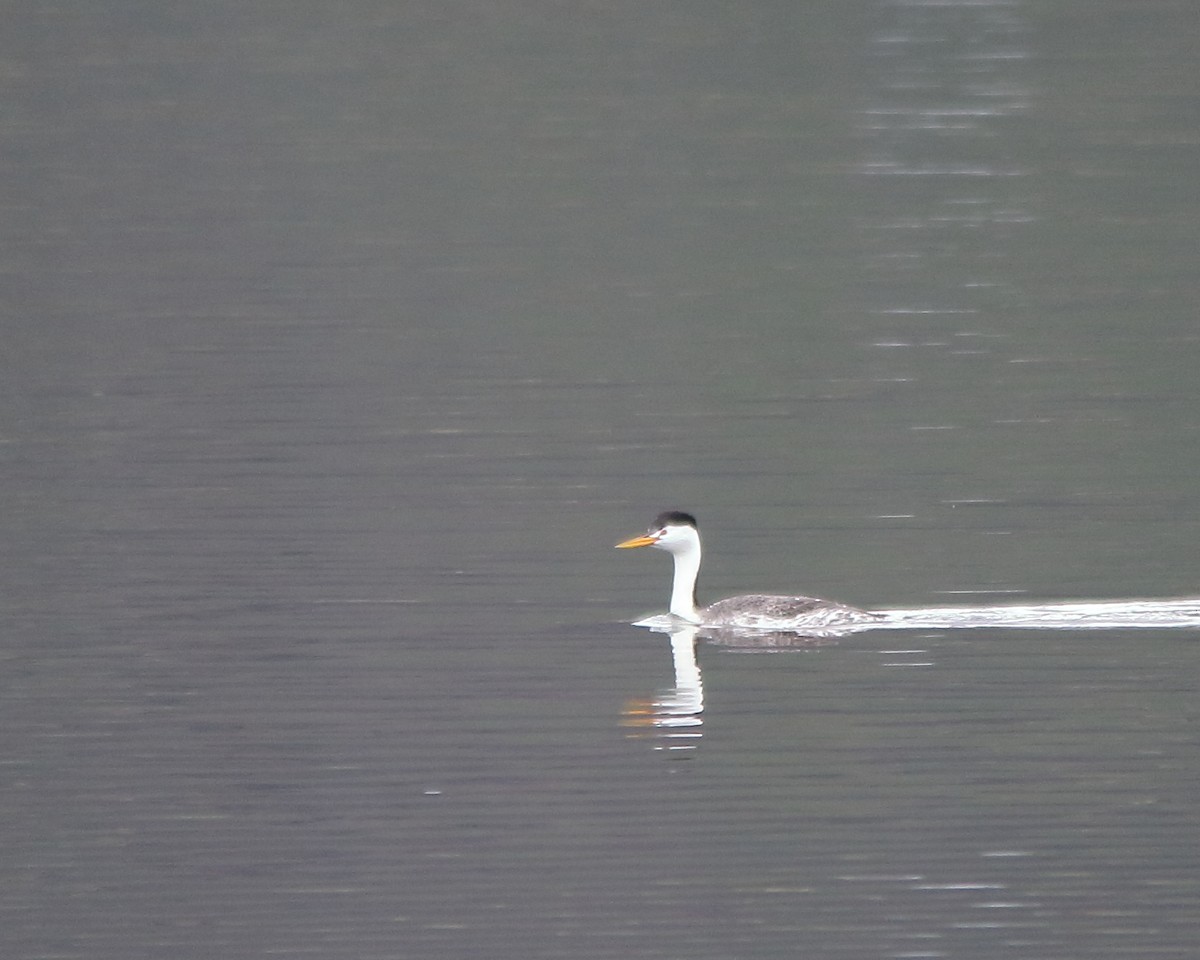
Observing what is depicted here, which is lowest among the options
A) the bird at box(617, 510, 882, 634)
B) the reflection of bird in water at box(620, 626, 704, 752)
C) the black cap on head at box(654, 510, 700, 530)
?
the reflection of bird in water at box(620, 626, 704, 752)

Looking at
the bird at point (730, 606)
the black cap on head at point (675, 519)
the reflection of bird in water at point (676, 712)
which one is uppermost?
the black cap on head at point (675, 519)

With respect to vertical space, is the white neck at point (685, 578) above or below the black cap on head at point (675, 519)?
below

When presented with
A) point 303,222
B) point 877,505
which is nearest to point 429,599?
point 877,505

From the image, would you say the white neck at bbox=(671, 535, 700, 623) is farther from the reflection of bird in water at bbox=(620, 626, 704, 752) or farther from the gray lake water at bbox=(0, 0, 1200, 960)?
the reflection of bird in water at bbox=(620, 626, 704, 752)

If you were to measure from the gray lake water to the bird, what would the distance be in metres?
0.21

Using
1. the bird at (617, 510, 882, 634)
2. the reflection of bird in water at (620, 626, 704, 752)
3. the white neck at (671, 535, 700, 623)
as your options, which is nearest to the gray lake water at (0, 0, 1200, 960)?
the reflection of bird in water at (620, 626, 704, 752)

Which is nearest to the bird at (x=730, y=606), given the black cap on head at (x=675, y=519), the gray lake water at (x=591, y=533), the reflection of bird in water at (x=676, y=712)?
the black cap on head at (x=675, y=519)

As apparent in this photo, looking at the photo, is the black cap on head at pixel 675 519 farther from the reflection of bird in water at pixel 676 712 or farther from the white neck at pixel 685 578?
the reflection of bird in water at pixel 676 712

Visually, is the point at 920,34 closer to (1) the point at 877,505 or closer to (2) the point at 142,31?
(2) the point at 142,31

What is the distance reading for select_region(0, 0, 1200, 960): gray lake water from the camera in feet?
34.3

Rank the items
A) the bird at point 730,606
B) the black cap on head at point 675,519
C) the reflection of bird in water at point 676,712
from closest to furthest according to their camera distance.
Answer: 1. the reflection of bird in water at point 676,712
2. the bird at point 730,606
3. the black cap on head at point 675,519

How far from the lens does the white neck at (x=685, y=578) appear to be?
49.8 feet

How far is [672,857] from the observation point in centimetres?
1057

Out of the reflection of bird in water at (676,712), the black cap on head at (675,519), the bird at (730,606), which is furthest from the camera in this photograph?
the black cap on head at (675,519)
